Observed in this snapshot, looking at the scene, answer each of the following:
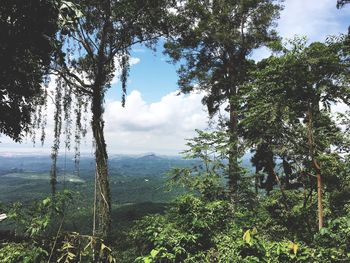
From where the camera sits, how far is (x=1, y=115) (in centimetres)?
962

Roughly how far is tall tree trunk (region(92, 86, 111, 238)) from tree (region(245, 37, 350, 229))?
433 centimetres

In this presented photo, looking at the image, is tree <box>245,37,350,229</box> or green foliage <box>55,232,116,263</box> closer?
green foliage <box>55,232,116,263</box>

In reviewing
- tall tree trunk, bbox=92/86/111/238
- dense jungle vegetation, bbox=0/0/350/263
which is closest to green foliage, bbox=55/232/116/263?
dense jungle vegetation, bbox=0/0/350/263

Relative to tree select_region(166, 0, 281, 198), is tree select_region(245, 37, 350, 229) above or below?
below

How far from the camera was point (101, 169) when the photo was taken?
1030 centimetres

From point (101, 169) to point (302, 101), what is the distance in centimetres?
581

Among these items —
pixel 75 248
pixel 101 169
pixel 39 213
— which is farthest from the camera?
pixel 101 169

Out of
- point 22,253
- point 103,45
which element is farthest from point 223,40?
point 22,253

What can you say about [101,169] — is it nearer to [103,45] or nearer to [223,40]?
[103,45]

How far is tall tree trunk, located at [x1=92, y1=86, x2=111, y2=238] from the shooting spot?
991cm

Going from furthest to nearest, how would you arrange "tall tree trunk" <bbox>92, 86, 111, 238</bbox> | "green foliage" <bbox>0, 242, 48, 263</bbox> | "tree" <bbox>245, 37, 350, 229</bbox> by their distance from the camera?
"tall tree trunk" <bbox>92, 86, 111, 238</bbox>
"tree" <bbox>245, 37, 350, 229</bbox>
"green foliage" <bbox>0, 242, 48, 263</bbox>

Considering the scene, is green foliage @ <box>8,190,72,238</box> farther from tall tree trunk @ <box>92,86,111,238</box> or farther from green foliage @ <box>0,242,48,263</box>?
tall tree trunk @ <box>92,86,111,238</box>

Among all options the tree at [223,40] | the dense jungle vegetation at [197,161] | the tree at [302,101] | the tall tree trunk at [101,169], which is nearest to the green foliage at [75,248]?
the dense jungle vegetation at [197,161]

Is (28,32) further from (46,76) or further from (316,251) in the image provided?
(46,76)
